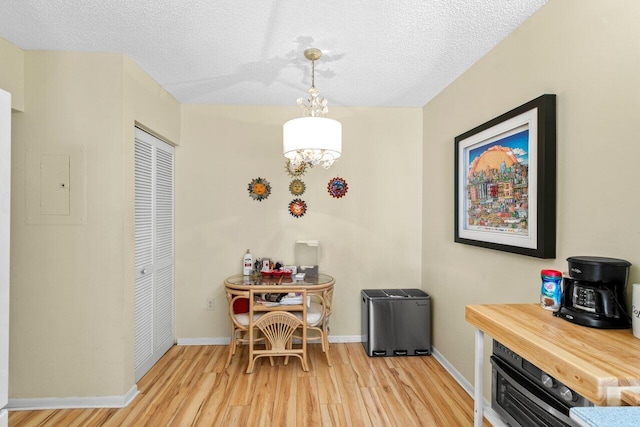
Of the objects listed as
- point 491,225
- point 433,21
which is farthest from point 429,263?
point 433,21

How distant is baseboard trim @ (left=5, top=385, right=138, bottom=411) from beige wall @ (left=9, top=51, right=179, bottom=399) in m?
0.03

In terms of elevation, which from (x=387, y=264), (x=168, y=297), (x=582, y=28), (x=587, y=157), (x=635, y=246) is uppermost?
(x=582, y=28)

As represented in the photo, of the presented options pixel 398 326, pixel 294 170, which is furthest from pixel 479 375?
pixel 294 170

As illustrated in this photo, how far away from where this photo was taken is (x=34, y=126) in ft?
7.68

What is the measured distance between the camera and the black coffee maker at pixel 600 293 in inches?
49.8

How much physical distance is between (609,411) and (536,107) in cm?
154

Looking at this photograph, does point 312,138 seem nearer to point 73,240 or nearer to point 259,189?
point 259,189

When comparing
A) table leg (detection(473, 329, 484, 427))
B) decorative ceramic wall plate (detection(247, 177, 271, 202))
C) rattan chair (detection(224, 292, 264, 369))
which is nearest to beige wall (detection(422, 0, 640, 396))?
table leg (detection(473, 329, 484, 427))

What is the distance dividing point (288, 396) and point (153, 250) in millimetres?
1713

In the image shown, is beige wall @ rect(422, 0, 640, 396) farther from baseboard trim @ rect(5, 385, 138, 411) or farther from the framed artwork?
baseboard trim @ rect(5, 385, 138, 411)

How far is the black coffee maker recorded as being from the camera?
1.27 metres

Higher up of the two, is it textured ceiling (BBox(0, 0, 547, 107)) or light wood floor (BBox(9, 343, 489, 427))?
textured ceiling (BBox(0, 0, 547, 107))

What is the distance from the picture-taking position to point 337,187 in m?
3.55

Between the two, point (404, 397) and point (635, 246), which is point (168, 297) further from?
point (635, 246)
